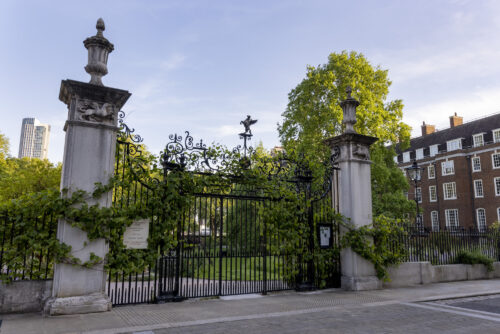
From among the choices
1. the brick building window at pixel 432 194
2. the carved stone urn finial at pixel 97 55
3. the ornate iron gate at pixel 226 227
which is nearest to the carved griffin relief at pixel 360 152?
the ornate iron gate at pixel 226 227

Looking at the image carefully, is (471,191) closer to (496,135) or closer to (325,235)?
(496,135)

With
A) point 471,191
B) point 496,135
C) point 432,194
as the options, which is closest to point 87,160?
point 471,191

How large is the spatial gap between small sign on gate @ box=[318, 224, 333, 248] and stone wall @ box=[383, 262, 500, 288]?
2.16 meters

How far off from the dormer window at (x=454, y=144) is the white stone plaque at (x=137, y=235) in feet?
149

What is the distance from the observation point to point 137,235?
7.54 meters

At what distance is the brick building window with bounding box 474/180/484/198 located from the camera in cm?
3967

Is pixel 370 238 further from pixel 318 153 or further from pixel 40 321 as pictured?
pixel 318 153

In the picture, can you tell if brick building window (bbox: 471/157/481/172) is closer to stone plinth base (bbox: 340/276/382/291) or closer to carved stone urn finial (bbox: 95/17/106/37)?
stone plinth base (bbox: 340/276/382/291)

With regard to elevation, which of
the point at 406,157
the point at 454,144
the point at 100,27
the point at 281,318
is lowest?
the point at 281,318

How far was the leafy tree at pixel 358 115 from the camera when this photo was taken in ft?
75.3

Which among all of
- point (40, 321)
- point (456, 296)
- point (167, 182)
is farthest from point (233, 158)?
point (456, 296)

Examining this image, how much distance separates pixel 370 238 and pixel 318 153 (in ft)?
46.1

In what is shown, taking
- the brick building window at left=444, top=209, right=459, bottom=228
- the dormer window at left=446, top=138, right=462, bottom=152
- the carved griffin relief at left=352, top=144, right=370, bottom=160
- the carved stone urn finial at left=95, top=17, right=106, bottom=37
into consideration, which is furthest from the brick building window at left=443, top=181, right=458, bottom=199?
the carved stone urn finial at left=95, top=17, right=106, bottom=37

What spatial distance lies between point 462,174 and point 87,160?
147ft
